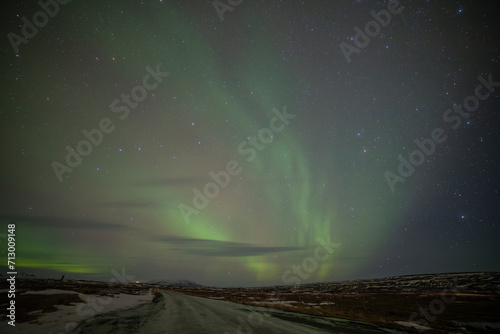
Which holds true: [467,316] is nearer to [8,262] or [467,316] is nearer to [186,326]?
[186,326]

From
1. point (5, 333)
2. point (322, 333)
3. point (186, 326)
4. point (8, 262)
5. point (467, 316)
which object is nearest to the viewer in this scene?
point (5, 333)

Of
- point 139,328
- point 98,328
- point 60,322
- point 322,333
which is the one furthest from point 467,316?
point 60,322

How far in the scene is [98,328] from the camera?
10039 millimetres

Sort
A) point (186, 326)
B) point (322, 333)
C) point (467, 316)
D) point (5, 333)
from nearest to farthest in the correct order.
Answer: point (5, 333)
point (322, 333)
point (186, 326)
point (467, 316)

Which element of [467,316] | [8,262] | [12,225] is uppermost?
[12,225]

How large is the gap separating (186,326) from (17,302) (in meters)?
13.4

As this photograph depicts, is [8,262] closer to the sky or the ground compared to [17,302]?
closer to the sky

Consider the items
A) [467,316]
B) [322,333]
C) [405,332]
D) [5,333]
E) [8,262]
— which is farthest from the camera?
[467,316]

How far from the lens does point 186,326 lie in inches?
428

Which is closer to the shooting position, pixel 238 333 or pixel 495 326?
pixel 238 333

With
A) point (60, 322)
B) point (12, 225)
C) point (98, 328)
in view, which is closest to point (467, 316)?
point (98, 328)

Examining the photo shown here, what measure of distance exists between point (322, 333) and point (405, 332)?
523 cm

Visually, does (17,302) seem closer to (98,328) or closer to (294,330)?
(98,328)

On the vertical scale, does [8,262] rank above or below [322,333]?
above
